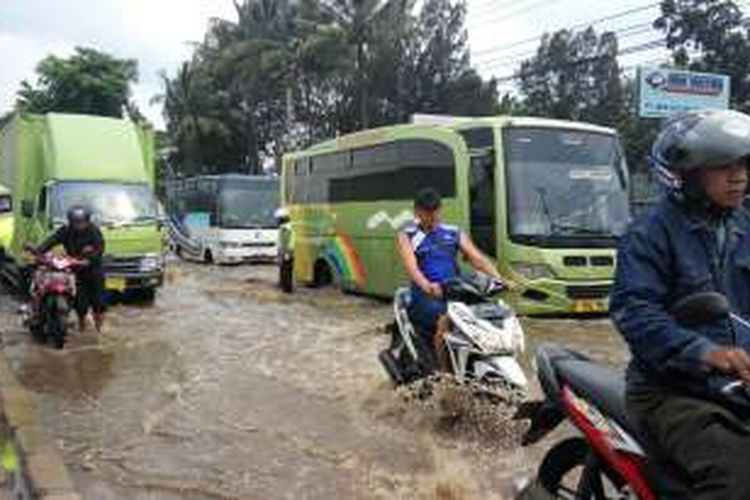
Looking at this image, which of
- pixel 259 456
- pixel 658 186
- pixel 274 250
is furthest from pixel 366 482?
pixel 274 250

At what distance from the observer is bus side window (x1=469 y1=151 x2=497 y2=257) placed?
16.6 metres

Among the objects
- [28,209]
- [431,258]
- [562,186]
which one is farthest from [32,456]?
[28,209]

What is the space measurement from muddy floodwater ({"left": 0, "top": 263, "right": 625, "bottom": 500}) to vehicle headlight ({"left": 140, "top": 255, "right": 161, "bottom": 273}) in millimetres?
2245

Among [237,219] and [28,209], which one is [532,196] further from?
[237,219]

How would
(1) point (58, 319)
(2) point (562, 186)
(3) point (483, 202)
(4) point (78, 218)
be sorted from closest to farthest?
(1) point (58, 319) < (4) point (78, 218) < (2) point (562, 186) < (3) point (483, 202)

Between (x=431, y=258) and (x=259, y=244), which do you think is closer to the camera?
(x=431, y=258)

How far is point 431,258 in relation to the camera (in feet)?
29.8

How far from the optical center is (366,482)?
752cm

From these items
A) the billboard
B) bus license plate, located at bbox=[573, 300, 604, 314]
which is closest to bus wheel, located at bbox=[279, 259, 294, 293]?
bus license plate, located at bbox=[573, 300, 604, 314]

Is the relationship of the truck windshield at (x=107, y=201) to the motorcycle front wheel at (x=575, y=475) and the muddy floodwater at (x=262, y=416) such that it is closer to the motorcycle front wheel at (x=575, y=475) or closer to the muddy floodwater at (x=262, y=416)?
the muddy floodwater at (x=262, y=416)

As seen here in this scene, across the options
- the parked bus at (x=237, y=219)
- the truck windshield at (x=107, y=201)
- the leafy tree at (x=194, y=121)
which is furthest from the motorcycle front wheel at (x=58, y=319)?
the leafy tree at (x=194, y=121)

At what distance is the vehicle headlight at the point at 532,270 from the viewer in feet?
53.1

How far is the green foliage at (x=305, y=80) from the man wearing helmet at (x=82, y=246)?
4058 cm

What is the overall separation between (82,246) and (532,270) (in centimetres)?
548
